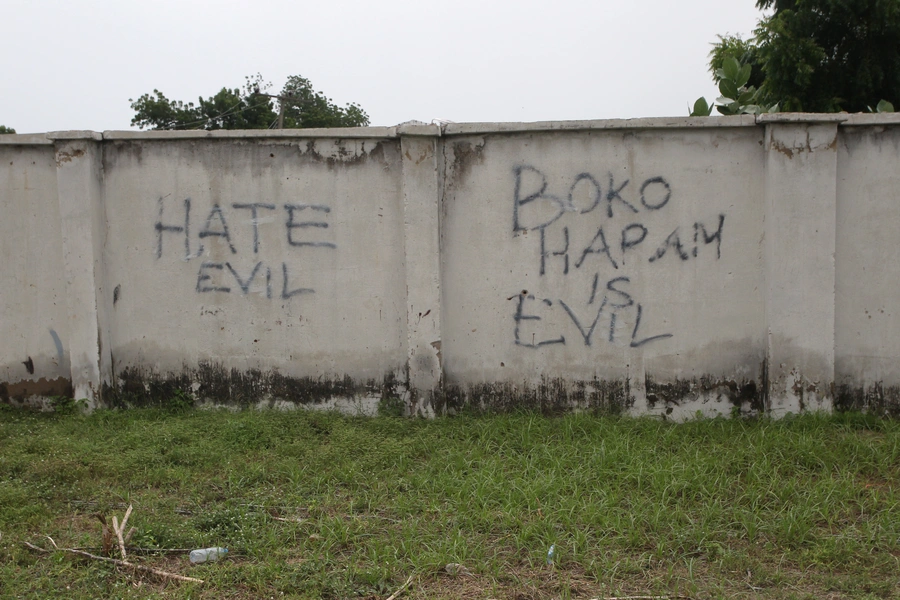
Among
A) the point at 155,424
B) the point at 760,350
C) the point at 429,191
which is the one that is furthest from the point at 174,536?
the point at 760,350

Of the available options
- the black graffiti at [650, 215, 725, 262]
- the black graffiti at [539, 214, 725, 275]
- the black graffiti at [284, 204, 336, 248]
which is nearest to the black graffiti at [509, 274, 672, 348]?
the black graffiti at [539, 214, 725, 275]

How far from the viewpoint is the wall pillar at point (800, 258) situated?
477 centimetres

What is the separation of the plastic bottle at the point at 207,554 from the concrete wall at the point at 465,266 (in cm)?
211

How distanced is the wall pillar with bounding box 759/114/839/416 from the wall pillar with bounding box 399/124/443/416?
7.19ft

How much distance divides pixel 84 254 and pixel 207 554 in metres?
3.01

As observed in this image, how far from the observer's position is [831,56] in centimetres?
1118

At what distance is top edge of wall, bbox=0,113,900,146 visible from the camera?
475cm

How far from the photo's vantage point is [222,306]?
214 inches

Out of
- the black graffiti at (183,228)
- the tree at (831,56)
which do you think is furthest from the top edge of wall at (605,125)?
the tree at (831,56)

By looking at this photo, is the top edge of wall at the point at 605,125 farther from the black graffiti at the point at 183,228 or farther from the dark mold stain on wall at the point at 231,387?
the black graffiti at the point at 183,228

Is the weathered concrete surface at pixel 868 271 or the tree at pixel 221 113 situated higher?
the tree at pixel 221 113

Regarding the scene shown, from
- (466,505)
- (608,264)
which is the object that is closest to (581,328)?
(608,264)

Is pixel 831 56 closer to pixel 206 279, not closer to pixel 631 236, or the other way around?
pixel 631 236

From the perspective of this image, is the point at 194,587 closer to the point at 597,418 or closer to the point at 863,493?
the point at 597,418
